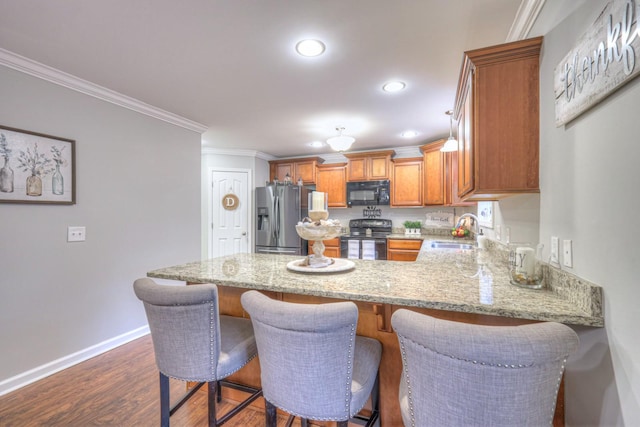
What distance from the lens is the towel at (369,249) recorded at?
434 centimetres

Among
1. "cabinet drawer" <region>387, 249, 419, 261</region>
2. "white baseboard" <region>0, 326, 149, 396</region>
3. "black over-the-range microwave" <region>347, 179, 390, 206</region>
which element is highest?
"black over-the-range microwave" <region>347, 179, 390, 206</region>

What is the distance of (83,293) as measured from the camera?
2455mm

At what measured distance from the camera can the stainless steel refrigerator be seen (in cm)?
477

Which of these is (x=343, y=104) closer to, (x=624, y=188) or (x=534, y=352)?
(x=624, y=188)

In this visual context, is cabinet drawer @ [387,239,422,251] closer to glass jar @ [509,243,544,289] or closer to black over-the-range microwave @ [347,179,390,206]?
black over-the-range microwave @ [347,179,390,206]

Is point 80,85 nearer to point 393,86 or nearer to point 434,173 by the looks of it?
point 393,86

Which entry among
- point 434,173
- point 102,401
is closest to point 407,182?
point 434,173

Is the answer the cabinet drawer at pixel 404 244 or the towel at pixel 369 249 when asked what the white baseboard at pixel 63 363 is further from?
the cabinet drawer at pixel 404 244

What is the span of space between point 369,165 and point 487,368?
13.7 ft

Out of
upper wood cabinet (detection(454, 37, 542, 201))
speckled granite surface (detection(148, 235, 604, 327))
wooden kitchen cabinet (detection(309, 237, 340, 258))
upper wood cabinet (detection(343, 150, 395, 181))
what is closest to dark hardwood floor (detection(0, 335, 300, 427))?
speckled granite surface (detection(148, 235, 604, 327))

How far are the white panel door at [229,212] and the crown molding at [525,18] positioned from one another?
13.6 ft

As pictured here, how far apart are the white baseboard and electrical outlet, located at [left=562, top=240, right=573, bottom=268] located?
3.48 metres

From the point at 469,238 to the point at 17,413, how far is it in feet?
15.6

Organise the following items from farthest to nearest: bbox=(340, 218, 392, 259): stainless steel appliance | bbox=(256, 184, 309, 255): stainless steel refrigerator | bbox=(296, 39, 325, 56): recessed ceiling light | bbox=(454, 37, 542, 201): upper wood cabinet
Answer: bbox=(256, 184, 309, 255): stainless steel refrigerator → bbox=(340, 218, 392, 259): stainless steel appliance → bbox=(296, 39, 325, 56): recessed ceiling light → bbox=(454, 37, 542, 201): upper wood cabinet
